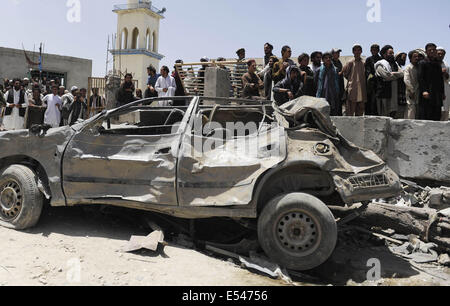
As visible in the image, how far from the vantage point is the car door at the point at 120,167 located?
434 centimetres

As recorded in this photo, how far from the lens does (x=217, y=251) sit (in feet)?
14.6

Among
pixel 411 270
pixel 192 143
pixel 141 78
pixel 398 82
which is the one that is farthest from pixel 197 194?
pixel 141 78

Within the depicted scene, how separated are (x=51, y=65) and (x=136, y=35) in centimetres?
1964

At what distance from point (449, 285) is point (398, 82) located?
4541 mm

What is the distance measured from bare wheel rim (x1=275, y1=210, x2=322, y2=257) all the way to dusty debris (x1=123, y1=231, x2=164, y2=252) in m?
1.31

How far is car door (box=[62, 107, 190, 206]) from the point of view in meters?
4.34

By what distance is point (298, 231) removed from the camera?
4023 mm

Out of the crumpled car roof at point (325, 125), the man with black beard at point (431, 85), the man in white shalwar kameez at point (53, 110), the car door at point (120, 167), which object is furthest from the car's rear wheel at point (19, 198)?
the man with black beard at point (431, 85)

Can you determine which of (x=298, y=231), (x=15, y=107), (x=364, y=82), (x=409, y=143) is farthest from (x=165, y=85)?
(x=298, y=231)

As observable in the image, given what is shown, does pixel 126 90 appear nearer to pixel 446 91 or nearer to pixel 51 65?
pixel 446 91

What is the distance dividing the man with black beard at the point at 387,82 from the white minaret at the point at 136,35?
1392 inches

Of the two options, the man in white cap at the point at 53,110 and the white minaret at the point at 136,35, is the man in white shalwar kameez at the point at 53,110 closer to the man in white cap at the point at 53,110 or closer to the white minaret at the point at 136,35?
the man in white cap at the point at 53,110

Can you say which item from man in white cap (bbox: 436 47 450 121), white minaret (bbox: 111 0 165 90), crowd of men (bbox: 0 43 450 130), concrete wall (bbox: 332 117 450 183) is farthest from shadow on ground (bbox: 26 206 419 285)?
white minaret (bbox: 111 0 165 90)

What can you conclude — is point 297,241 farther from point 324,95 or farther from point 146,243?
point 324,95
